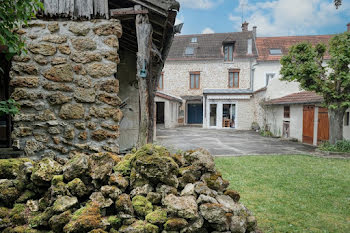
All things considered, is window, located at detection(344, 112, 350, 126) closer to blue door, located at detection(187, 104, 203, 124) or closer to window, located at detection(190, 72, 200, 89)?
window, located at detection(190, 72, 200, 89)

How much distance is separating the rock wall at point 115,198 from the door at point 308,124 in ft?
38.7

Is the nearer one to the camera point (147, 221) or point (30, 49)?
point (147, 221)

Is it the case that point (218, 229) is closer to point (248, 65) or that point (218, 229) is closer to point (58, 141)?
point (58, 141)

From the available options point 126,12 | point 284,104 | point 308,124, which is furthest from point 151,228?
point 284,104

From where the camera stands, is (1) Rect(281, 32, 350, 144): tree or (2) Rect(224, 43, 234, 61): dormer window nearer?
(1) Rect(281, 32, 350, 144): tree

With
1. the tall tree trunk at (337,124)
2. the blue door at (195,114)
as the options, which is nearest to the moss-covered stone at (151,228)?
the tall tree trunk at (337,124)

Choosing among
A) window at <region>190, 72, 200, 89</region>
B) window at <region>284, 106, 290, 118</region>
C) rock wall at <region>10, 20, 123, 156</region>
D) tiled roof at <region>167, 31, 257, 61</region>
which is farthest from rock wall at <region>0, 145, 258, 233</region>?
tiled roof at <region>167, 31, 257, 61</region>

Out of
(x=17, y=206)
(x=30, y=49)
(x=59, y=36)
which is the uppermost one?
(x=59, y=36)

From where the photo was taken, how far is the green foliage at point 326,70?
9445 millimetres

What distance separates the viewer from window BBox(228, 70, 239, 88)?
911 inches

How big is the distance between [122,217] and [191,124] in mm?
22892

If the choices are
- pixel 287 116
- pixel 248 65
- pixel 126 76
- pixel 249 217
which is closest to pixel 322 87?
pixel 287 116

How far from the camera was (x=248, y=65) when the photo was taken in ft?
74.5

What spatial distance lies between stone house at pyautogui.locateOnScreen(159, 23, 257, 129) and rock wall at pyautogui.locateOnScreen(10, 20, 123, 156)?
57.5 ft
